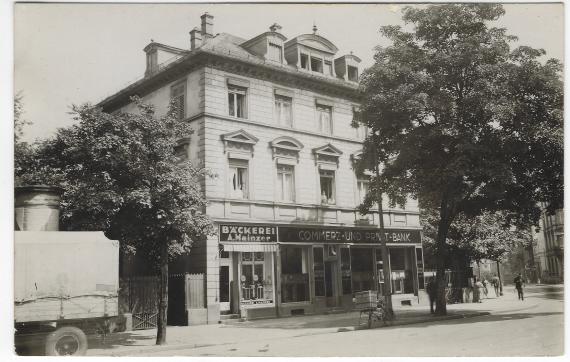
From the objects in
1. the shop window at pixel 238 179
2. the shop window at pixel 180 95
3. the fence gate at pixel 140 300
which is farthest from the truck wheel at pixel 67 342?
the shop window at pixel 180 95

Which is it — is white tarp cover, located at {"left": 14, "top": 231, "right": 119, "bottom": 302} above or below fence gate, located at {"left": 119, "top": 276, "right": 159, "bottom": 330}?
above

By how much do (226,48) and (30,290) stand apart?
14.6 metres

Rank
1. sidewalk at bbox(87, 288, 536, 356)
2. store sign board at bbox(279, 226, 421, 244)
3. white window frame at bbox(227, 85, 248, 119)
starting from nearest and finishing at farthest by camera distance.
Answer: sidewalk at bbox(87, 288, 536, 356), white window frame at bbox(227, 85, 248, 119), store sign board at bbox(279, 226, 421, 244)

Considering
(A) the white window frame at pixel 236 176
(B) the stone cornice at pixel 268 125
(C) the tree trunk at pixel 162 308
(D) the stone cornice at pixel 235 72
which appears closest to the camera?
(C) the tree trunk at pixel 162 308

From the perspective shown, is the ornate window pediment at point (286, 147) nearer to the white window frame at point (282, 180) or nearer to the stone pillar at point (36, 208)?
the white window frame at point (282, 180)

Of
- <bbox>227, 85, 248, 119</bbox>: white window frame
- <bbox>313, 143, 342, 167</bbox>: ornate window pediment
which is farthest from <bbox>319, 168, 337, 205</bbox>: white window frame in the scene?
<bbox>227, 85, 248, 119</bbox>: white window frame

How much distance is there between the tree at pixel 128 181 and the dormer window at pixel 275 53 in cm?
978

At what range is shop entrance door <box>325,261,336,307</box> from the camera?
2456cm

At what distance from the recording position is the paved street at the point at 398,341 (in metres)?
11.7

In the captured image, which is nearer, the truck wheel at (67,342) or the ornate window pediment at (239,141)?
the truck wheel at (67,342)

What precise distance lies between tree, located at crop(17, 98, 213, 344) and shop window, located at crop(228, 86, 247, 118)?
7.79 m

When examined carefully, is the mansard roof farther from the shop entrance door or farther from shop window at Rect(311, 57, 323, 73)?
the shop entrance door

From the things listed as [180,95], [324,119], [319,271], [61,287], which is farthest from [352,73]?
[61,287]

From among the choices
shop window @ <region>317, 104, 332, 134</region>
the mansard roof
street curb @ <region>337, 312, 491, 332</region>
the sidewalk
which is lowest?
street curb @ <region>337, 312, 491, 332</region>
